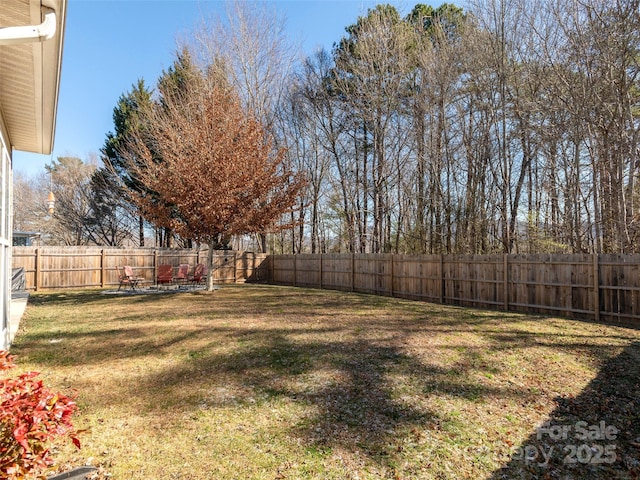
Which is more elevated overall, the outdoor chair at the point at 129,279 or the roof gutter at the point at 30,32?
the roof gutter at the point at 30,32

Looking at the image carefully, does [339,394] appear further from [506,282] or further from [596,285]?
[506,282]

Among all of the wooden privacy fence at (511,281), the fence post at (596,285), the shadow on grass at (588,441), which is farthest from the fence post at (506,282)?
the shadow on grass at (588,441)

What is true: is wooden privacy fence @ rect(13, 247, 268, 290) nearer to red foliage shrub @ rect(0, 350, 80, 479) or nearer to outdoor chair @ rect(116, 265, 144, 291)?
outdoor chair @ rect(116, 265, 144, 291)

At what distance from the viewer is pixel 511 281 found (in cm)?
961

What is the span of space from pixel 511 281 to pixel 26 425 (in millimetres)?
10172

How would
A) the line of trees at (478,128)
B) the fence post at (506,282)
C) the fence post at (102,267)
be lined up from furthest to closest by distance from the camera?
the fence post at (102,267), the fence post at (506,282), the line of trees at (478,128)

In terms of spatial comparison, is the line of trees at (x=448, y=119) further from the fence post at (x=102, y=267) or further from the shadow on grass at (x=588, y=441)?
the shadow on grass at (x=588, y=441)

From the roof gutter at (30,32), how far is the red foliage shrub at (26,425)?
1.92m

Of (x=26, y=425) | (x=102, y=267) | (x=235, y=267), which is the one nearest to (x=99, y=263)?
(x=102, y=267)

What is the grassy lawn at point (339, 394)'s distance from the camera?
9.48ft

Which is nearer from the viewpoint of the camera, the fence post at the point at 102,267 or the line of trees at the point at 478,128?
the line of trees at the point at 478,128

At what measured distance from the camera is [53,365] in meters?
4.86

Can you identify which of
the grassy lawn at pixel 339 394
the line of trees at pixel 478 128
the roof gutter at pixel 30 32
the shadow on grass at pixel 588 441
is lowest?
the shadow on grass at pixel 588 441

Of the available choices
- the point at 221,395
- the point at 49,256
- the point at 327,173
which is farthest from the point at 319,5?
the point at 221,395
